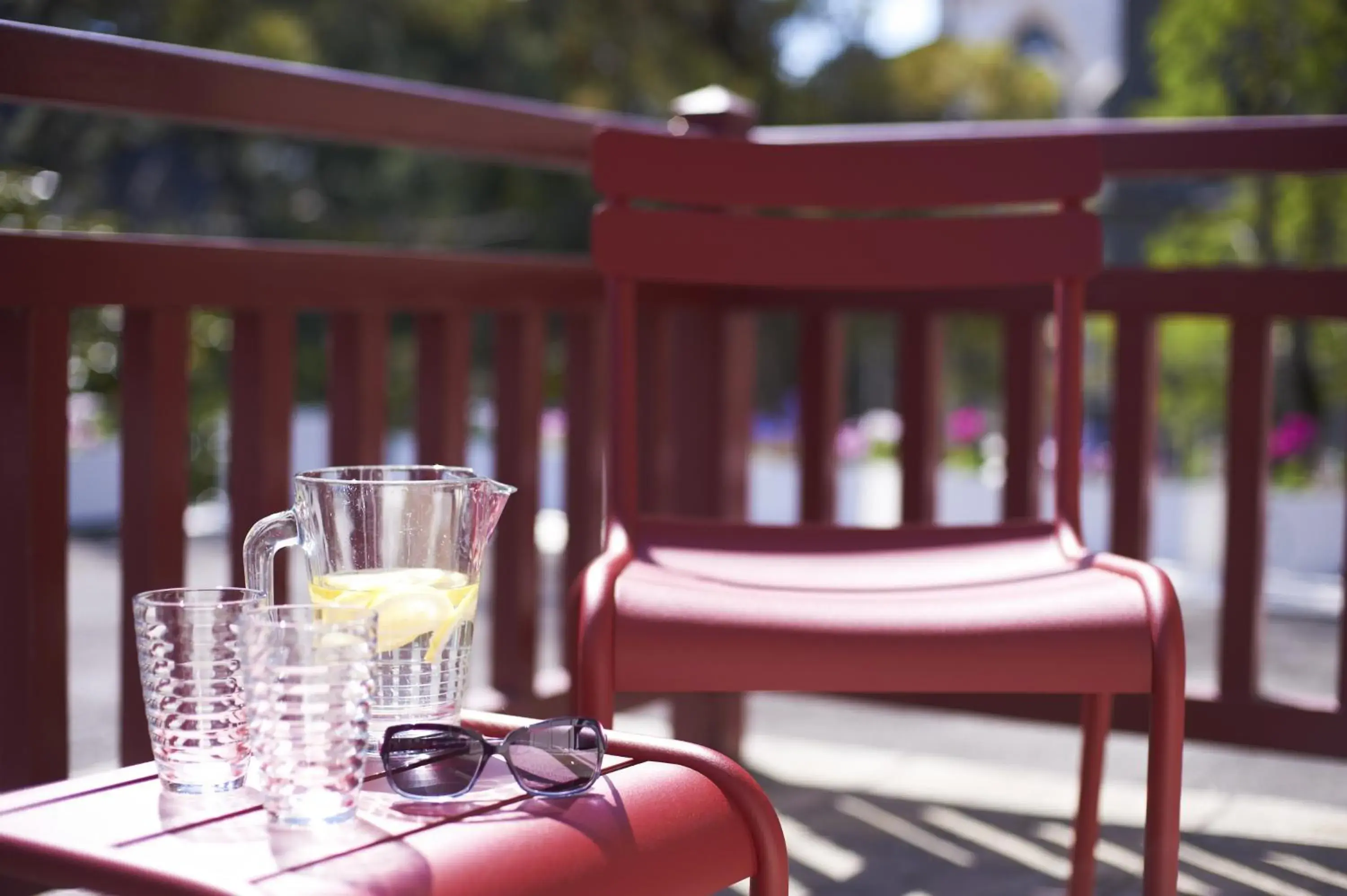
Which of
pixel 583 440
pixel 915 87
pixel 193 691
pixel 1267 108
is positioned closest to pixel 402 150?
pixel 915 87

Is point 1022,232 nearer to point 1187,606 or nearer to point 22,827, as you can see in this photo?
point 22,827

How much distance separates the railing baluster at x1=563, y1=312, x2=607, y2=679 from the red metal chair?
0.12 m

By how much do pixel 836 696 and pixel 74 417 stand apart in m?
6.30

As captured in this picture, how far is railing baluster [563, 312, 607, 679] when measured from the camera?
6.94ft

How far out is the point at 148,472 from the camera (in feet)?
5.01

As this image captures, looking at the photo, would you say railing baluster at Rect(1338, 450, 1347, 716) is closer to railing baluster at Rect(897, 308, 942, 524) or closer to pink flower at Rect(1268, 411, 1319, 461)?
railing baluster at Rect(897, 308, 942, 524)

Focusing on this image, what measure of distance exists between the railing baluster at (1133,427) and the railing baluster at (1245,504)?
0.11 meters

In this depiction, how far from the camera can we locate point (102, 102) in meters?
1.38

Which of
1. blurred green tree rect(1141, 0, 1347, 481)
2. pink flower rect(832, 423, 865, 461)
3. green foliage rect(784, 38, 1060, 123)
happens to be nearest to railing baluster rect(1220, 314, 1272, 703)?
blurred green tree rect(1141, 0, 1347, 481)

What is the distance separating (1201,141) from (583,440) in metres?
0.95

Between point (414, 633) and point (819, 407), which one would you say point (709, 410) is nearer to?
point (819, 407)

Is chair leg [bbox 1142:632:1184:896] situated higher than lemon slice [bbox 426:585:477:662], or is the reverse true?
lemon slice [bbox 426:585:477:662]

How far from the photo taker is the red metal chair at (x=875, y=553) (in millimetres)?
1193

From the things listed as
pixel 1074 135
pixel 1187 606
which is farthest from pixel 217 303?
pixel 1187 606
